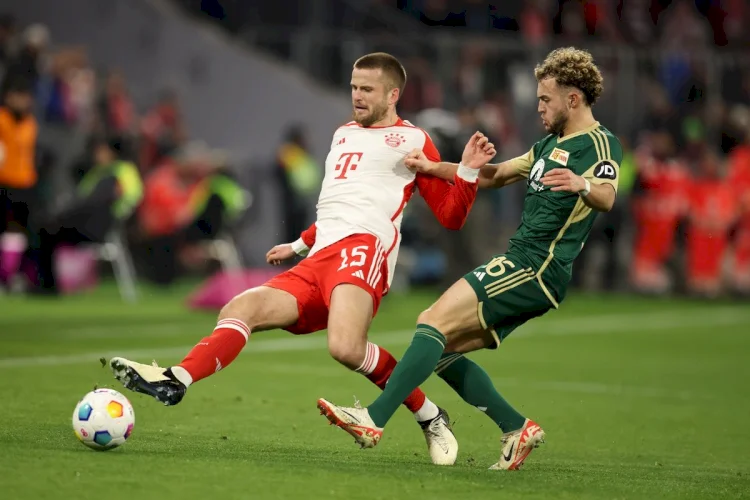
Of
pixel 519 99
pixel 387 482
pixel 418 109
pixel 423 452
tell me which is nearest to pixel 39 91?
pixel 418 109

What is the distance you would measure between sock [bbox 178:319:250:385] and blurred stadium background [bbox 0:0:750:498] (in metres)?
2.80

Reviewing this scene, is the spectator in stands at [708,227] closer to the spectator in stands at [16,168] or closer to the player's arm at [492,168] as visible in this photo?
the spectator in stands at [16,168]

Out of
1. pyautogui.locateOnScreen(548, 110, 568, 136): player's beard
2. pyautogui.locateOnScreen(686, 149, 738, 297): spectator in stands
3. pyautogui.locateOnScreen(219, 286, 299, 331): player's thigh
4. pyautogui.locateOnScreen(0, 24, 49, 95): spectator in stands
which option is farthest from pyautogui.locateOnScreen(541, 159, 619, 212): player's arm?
pyautogui.locateOnScreen(686, 149, 738, 297): spectator in stands

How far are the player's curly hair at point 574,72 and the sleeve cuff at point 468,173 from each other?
2.03 ft

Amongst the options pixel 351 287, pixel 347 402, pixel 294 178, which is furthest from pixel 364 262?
pixel 294 178

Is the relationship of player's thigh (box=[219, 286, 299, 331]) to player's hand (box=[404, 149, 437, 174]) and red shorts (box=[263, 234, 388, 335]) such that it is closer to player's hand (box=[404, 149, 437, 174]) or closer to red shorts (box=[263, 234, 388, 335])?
red shorts (box=[263, 234, 388, 335])

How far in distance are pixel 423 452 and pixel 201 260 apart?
1418cm

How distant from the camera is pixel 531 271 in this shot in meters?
7.17

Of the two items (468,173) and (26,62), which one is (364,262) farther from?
(26,62)

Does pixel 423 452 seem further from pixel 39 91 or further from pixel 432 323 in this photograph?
pixel 39 91

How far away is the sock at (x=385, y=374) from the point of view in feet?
24.0

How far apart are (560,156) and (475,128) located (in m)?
12.2

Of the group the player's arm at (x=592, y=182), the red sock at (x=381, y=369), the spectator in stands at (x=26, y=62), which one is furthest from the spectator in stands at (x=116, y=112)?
the player's arm at (x=592, y=182)

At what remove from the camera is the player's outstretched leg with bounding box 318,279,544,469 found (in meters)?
6.79
